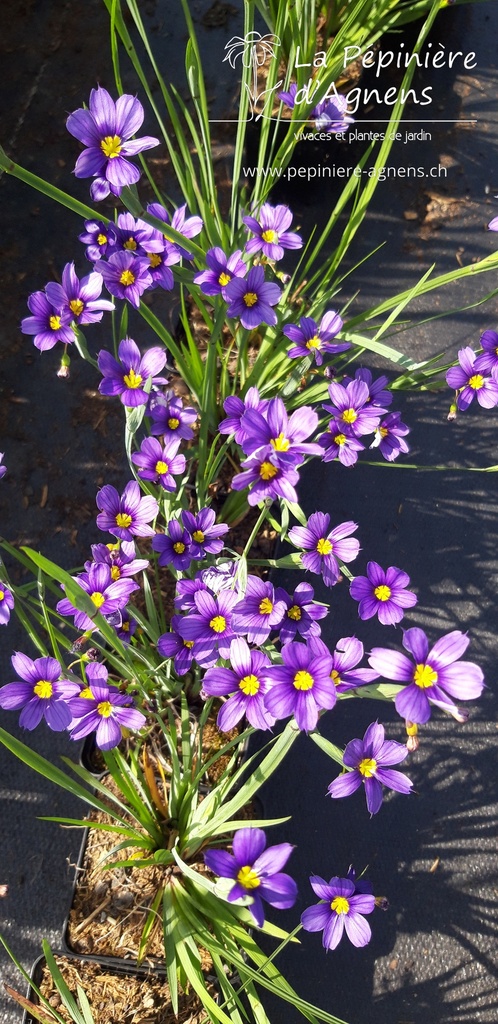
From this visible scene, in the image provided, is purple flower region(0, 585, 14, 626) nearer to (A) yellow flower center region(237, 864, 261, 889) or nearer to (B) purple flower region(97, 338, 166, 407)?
(B) purple flower region(97, 338, 166, 407)

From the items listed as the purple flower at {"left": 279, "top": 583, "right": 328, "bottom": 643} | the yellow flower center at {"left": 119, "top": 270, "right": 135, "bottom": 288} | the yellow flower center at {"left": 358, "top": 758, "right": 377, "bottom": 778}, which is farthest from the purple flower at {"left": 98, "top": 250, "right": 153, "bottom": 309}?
the yellow flower center at {"left": 358, "top": 758, "right": 377, "bottom": 778}

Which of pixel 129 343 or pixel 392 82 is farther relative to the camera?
pixel 392 82

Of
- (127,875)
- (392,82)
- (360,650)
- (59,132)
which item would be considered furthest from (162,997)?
(392,82)

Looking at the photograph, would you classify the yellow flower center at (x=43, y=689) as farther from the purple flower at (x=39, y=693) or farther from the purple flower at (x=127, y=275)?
the purple flower at (x=127, y=275)

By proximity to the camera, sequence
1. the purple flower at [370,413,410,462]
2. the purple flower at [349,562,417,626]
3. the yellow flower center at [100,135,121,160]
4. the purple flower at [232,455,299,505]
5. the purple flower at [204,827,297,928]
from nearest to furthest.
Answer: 1. the purple flower at [204,827,297,928]
2. the purple flower at [232,455,299,505]
3. the yellow flower center at [100,135,121,160]
4. the purple flower at [349,562,417,626]
5. the purple flower at [370,413,410,462]

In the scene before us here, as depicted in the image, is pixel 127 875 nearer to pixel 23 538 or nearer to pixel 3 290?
pixel 23 538

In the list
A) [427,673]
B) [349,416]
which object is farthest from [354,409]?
[427,673]

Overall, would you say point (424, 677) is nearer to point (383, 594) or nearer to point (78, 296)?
point (383, 594)

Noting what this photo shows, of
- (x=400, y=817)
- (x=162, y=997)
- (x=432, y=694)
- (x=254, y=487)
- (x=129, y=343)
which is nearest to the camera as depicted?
(x=432, y=694)
